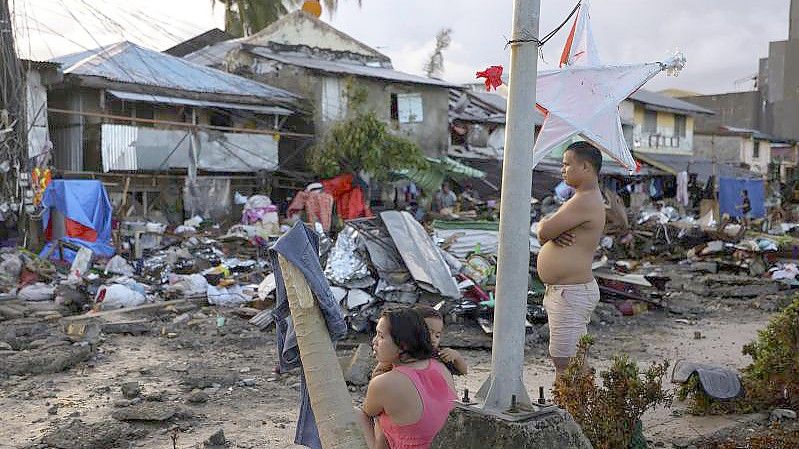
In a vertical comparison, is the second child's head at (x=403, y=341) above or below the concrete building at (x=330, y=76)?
below

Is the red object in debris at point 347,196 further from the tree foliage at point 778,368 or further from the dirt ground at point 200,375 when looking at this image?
the tree foliage at point 778,368

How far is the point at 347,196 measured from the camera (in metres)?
21.2

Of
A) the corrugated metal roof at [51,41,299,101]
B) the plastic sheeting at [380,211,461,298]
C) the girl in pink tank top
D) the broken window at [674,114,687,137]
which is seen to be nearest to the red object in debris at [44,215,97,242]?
the corrugated metal roof at [51,41,299,101]

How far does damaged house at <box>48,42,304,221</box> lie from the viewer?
17.4 m

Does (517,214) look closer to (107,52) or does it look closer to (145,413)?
(145,413)

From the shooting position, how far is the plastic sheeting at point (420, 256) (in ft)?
29.6

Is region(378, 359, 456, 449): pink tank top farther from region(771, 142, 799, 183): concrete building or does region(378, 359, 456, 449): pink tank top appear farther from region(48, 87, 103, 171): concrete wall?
region(771, 142, 799, 183): concrete building

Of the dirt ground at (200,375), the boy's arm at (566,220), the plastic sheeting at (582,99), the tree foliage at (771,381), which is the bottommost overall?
the dirt ground at (200,375)

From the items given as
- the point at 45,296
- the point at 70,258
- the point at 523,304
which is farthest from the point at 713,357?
the point at 70,258

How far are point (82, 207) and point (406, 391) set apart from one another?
12.5 metres

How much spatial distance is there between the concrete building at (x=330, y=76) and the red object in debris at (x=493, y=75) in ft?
61.8

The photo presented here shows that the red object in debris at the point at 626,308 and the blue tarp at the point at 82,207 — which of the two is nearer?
the red object in debris at the point at 626,308

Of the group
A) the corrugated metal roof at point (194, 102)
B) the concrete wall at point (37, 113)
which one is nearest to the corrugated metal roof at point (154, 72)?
the corrugated metal roof at point (194, 102)

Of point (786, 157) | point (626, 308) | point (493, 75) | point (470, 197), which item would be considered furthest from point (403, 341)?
point (786, 157)
